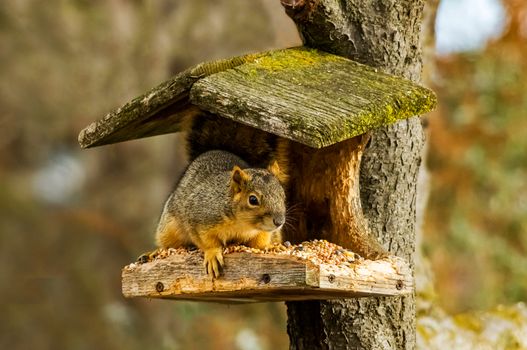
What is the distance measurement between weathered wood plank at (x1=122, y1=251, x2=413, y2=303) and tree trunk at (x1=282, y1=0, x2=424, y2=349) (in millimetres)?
333

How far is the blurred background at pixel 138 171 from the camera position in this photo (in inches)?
326

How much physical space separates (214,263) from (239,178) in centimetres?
31

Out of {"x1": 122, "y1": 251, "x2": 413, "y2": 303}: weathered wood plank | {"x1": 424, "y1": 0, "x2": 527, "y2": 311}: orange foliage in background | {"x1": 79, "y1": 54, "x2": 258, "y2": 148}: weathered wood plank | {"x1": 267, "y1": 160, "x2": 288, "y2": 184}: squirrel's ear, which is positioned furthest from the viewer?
{"x1": 424, "y1": 0, "x2": 527, "y2": 311}: orange foliage in background

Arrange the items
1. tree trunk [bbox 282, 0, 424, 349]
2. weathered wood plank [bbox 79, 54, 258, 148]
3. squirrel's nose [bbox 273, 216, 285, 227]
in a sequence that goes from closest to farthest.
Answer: squirrel's nose [bbox 273, 216, 285, 227]
weathered wood plank [bbox 79, 54, 258, 148]
tree trunk [bbox 282, 0, 424, 349]

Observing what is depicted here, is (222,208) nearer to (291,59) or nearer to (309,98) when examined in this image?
(309,98)

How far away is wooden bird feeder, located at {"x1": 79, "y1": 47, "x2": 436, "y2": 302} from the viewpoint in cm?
319

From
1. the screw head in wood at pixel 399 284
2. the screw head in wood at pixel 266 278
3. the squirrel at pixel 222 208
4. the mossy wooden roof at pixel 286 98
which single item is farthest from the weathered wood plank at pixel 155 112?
the screw head in wood at pixel 399 284

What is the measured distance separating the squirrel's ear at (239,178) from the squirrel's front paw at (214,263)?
0.23 meters

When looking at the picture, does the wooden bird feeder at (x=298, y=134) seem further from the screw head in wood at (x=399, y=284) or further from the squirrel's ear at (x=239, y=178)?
the squirrel's ear at (x=239, y=178)

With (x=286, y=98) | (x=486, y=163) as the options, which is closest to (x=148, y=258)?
(x=286, y=98)

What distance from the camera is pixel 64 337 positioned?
1073 cm

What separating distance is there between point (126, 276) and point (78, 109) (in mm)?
6037

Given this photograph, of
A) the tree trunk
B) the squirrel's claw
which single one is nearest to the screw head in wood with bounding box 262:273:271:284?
the squirrel's claw

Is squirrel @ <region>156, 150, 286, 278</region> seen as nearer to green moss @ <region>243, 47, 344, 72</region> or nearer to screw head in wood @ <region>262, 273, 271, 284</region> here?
screw head in wood @ <region>262, 273, 271, 284</region>
